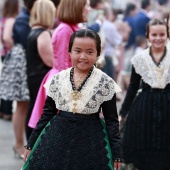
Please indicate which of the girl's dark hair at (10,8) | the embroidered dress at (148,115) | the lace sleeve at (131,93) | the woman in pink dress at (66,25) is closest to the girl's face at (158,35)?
the embroidered dress at (148,115)

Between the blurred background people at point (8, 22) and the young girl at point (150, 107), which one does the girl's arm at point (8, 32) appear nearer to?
the blurred background people at point (8, 22)

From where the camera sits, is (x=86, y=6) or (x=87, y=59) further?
(x=86, y=6)

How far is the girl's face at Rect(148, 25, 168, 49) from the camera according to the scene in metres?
6.48

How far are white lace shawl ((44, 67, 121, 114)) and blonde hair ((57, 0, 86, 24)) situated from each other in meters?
1.36

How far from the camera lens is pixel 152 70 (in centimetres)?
651

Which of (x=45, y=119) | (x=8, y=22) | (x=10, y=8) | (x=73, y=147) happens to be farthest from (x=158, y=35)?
(x=10, y=8)

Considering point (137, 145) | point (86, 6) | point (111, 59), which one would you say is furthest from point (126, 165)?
point (111, 59)

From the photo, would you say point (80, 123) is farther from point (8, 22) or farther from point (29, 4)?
point (8, 22)

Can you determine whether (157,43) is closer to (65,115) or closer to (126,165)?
(126,165)

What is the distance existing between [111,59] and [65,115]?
663 cm

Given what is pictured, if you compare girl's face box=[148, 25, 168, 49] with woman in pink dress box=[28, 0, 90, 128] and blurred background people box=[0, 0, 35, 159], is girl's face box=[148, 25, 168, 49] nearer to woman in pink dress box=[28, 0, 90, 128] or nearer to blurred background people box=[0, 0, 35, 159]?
woman in pink dress box=[28, 0, 90, 128]

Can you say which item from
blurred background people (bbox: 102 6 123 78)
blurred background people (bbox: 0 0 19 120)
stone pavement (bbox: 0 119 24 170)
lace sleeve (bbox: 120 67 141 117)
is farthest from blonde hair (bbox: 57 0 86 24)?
blurred background people (bbox: 102 6 123 78)

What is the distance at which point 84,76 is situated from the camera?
4.90m

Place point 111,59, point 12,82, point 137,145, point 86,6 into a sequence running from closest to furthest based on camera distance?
1. point 86,6
2. point 137,145
3. point 12,82
4. point 111,59
